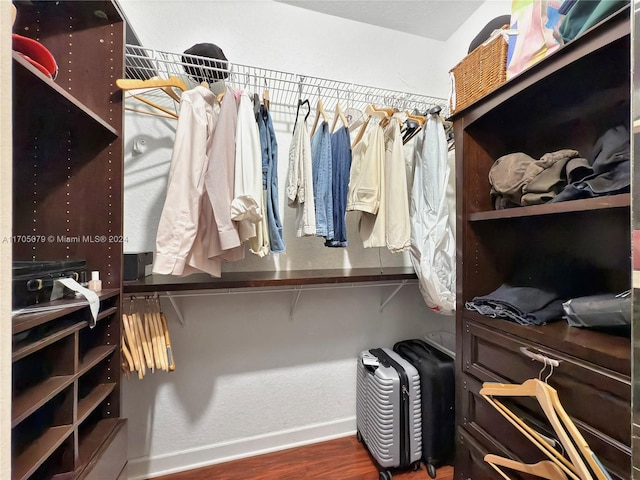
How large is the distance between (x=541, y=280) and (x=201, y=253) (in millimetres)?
1246

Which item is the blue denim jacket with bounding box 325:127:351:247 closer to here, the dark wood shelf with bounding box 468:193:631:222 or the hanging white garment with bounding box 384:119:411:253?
the hanging white garment with bounding box 384:119:411:253

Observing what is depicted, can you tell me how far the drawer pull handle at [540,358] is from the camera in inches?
25.8

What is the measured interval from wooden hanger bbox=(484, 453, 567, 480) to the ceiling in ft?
6.93

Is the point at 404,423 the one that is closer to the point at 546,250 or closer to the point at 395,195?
the point at 546,250

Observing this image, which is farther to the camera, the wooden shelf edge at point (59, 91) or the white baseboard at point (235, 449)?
the white baseboard at point (235, 449)

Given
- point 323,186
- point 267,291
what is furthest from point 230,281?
point 323,186

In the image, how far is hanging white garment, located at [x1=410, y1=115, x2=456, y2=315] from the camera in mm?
1229

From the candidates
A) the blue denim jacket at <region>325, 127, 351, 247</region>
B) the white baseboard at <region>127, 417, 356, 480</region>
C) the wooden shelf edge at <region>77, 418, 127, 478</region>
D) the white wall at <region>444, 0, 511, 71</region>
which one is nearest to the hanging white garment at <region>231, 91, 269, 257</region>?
the blue denim jacket at <region>325, 127, 351, 247</region>

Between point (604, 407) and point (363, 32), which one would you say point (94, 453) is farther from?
point (363, 32)

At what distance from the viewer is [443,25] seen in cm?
167

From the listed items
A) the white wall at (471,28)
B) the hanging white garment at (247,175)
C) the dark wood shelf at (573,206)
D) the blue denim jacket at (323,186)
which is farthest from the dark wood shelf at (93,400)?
the white wall at (471,28)

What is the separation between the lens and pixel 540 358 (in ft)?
2.24

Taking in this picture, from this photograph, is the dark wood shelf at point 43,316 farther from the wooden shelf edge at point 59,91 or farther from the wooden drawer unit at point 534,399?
the wooden drawer unit at point 534,399

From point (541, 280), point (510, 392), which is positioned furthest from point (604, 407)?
point (541, 280)
